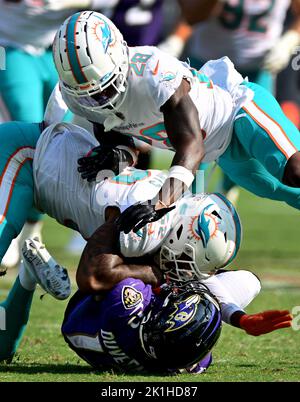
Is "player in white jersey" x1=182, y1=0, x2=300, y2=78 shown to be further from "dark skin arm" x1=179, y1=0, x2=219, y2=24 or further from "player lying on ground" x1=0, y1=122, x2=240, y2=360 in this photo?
"player lying on ground" x1=0, y1=122, x2=240, y2=360

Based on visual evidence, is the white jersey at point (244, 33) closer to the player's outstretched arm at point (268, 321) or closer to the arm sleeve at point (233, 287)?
the arm sleeve at point (233, 287)

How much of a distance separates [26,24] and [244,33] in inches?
66.1

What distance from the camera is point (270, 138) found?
4176mm

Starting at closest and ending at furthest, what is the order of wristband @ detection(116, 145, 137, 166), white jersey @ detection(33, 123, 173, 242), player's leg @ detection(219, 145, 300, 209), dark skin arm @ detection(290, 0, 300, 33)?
white jersey @ detection(33, 123, 173, 242)
wristband @ detection(116, 145, 137, 166)
player's leg @ detection(219, 145, 300, 209)
dark skin arm @ detection(290, 0, 300, 33)

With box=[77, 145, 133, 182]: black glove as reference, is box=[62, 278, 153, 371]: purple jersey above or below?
below

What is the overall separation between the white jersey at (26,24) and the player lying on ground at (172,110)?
1.63 meters

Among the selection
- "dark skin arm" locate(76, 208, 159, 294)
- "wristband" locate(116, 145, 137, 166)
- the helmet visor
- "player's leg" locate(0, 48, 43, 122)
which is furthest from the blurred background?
the helmet visor

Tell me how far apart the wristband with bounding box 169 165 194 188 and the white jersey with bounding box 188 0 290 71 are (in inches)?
125

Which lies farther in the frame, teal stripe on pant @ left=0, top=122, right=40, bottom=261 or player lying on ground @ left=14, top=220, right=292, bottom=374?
teal stripe on pant @ left=0, top=122, right=40, bottom=261

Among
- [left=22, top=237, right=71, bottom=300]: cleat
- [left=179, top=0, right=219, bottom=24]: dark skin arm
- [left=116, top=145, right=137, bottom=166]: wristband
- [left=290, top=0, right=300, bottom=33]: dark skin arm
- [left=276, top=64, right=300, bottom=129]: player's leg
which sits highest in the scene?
[left=116, top=145, right=137, bottom=166]: wristband

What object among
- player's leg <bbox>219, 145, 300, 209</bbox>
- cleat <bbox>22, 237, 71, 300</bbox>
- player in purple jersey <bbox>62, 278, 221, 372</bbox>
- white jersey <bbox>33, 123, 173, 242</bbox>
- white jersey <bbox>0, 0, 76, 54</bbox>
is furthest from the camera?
white jersey <bbox>0, 0, 76, 54</bbox>

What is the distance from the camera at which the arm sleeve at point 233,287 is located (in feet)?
11.9

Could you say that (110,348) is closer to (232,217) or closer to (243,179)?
(232,217)

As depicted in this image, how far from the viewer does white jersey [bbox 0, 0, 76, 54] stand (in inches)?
230
